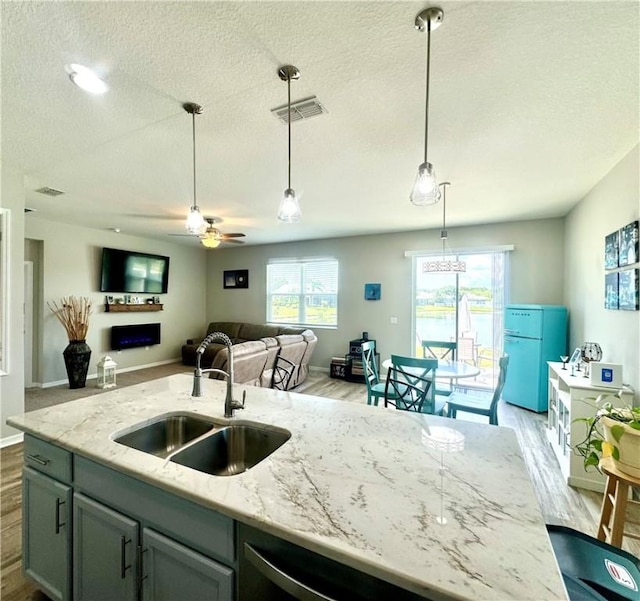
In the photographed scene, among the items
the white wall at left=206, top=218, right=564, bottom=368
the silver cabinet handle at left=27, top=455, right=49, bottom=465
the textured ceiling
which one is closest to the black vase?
the textured ceiling

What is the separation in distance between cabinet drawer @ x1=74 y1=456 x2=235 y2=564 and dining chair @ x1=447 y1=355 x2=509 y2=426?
258 centimetres

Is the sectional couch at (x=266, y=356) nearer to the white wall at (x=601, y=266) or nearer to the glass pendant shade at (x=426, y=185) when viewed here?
the glass pendant shade at (x=426, y=185)

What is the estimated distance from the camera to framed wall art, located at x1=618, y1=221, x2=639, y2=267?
245 cm

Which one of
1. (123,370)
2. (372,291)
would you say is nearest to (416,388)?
(372,291)

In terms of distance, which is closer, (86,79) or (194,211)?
(86,79)

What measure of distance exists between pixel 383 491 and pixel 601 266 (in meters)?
3.60

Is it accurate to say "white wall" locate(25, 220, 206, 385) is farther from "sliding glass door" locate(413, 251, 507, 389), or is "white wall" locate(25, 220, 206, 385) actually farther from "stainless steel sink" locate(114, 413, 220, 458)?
"sliding glass door" locate(413, 251, 507, 389)

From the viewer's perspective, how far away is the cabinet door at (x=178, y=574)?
3.22 ft

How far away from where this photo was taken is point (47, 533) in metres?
1.46

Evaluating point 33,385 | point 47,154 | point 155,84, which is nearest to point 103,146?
A: point 47,154

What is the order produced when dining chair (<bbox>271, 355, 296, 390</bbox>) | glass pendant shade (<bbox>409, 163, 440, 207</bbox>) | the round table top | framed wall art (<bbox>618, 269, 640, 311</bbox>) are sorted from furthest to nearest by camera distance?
dining chair (<bbox>271, 355, 296, 390</bbox>) → the round table top → framed wall art (<bbox>618, 269, 640, 311</bbox>) → glass pendant shade (<bbox>409, 163, 440, 207</bbox>)

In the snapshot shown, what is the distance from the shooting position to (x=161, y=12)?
4.57ft

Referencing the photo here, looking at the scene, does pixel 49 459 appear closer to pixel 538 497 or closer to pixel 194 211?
pixel 194 211

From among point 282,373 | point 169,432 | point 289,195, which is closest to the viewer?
point 169,432
